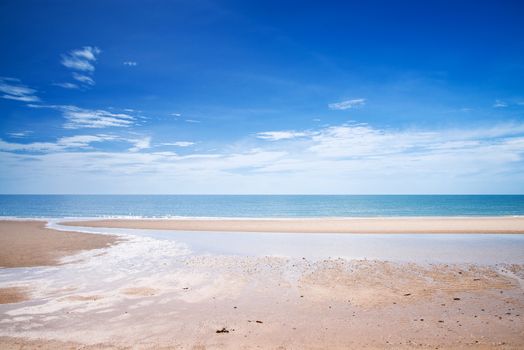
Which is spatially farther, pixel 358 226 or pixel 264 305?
pixel 358 226

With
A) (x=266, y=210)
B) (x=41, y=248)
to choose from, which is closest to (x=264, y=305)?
(x=41, y=248)

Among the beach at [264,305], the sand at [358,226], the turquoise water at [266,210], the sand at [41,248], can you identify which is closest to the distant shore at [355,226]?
the sand at [358,226]

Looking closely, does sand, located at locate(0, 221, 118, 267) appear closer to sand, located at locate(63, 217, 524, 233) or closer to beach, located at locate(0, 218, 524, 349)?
beach, located at locate(0, 218, 524, 349)

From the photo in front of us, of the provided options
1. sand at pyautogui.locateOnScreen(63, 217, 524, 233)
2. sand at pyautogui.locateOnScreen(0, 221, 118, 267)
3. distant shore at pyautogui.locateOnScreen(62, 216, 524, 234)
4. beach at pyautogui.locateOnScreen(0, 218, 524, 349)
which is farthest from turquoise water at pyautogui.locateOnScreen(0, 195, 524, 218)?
beach at pyautogui.locateOnScreen(0, 218, 524, 349)

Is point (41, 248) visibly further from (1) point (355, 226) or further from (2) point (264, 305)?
(1) point (355, 226)

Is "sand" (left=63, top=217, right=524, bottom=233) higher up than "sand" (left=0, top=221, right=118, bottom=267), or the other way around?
"sand" (left=63, top=217, right=524, bottom=233)

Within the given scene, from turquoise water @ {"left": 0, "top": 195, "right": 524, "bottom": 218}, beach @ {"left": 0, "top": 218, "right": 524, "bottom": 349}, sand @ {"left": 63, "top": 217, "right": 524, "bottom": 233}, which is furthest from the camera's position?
turquoise water @ {"left": 0, "top": 195, "right": 524, "bottom": 218}

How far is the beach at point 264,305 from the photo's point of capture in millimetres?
7574

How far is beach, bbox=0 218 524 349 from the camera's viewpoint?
298 inches

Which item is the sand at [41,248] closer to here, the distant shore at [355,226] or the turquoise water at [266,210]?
the distant shore at [355,226]

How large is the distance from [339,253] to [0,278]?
17.3 m

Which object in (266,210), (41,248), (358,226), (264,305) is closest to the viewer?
(264,305)

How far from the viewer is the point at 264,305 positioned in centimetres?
995

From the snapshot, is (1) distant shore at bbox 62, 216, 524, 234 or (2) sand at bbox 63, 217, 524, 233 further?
(2) sand at bbox 63, 217, 524, 233
